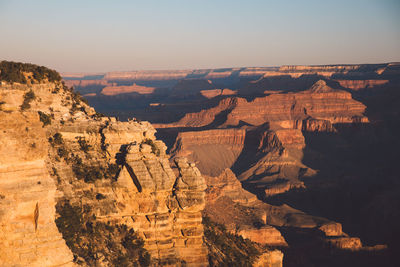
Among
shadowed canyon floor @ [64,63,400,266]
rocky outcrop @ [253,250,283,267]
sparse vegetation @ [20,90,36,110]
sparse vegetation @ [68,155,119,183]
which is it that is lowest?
shadowed canyon floor @ [64,63,400,266]

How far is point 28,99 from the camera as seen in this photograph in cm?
2277

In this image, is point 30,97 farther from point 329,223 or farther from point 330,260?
point 329,223

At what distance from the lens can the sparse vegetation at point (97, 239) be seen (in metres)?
20.2

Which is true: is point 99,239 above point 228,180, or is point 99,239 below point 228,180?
above

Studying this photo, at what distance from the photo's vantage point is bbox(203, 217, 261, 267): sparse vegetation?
26.1m

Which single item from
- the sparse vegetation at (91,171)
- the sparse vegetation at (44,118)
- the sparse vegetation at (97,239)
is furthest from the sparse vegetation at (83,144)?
the sparse vegetation at (97,239)

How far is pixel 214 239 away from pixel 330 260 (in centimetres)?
4097

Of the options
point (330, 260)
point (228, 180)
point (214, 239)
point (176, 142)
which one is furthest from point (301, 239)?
point (176, 142)

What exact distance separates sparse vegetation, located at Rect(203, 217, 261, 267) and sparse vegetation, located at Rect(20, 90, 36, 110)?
10.4 meters

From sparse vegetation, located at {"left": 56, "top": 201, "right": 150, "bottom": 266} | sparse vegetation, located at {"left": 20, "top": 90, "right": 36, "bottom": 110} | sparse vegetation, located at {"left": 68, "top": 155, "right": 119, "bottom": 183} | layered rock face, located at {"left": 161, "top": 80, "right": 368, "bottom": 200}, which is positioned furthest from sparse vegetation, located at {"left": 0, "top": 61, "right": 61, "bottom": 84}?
layered rock face, located at {"left": 161, "top": 80, "right": 368, "bottom": 200}

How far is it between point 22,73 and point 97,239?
8.18m

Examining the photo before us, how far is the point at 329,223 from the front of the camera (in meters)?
→ 77.9

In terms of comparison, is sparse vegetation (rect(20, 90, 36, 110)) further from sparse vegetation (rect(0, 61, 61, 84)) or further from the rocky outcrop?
the rocky outcrop

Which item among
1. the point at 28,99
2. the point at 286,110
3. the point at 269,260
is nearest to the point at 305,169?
the point at 286,110
